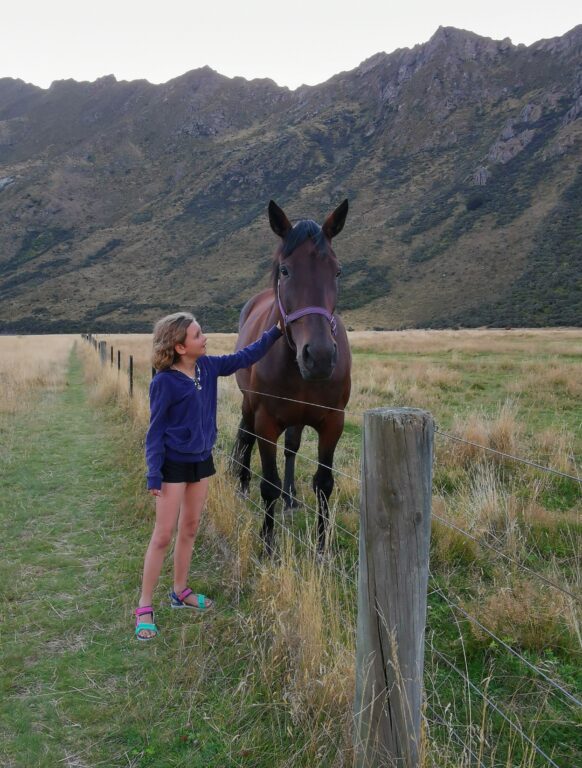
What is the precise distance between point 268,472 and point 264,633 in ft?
4.85

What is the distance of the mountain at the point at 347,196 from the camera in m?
63.6

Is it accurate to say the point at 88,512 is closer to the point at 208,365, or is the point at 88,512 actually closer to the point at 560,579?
the point at 208,365

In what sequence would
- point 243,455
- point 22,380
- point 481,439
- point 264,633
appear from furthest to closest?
point 22,380
point 481,439
point 243,455
point 264,633

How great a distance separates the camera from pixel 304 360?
3.10 m

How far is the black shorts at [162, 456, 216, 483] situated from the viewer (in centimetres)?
306

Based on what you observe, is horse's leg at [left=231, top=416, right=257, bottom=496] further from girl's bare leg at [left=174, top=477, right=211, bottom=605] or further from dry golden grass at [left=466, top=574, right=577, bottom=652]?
dry golden grass at [left=466, top=574, right=577, bottom=652]

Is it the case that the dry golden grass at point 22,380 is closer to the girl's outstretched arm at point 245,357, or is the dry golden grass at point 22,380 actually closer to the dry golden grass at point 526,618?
the girl's outstretched arm at point 245,357

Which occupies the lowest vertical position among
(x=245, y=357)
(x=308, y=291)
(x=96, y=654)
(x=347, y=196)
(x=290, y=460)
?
(x=96, y=654)

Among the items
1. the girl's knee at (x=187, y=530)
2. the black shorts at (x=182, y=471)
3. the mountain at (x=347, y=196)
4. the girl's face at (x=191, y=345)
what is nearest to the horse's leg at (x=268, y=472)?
the girl's knee at (x=187, y=530)

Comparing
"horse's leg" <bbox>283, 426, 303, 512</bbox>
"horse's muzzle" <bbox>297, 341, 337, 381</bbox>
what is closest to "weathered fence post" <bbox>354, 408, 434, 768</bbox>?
"horse's muzzle" <bbox>297, 341, 337, 381</bbox>

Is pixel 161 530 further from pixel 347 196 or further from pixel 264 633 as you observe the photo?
pixel 347 196

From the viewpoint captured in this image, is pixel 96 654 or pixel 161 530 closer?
pixel 96 654

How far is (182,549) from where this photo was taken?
330 cm

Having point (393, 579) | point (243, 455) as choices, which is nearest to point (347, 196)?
point (243, 455)
